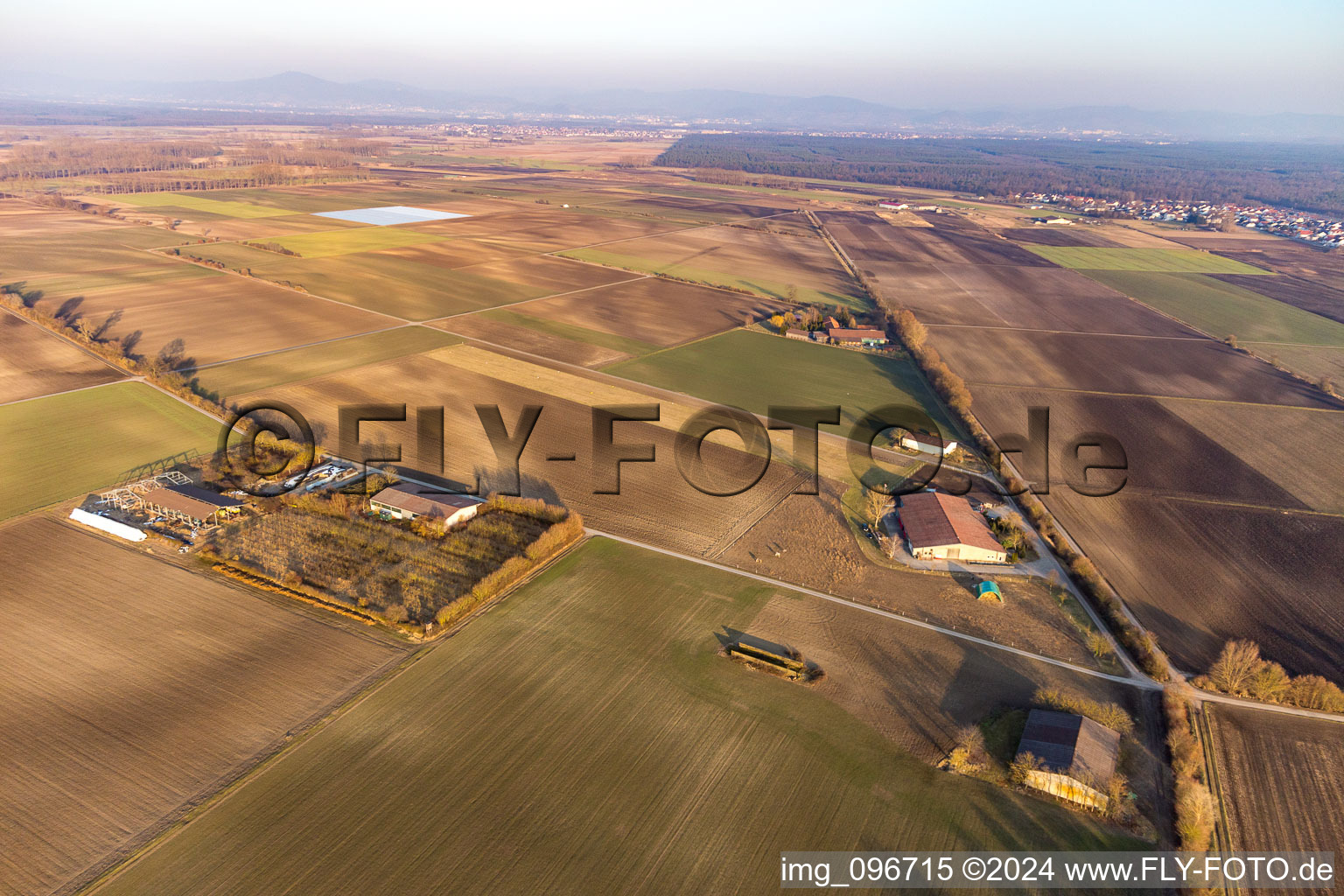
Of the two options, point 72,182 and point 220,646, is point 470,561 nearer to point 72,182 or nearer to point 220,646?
point 220,646

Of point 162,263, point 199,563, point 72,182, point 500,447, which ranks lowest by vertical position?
point 199,563

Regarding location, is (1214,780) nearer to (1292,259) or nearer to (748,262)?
(748,262)

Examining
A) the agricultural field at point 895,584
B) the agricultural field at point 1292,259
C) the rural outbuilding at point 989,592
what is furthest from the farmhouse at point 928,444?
the agricultural field at point 1292,259

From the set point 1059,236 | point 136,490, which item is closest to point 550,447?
point 136,490

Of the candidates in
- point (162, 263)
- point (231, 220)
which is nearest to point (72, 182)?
point (231, 220)

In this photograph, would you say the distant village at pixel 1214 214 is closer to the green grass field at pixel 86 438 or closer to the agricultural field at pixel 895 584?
the agricultural field at pixel 895 584

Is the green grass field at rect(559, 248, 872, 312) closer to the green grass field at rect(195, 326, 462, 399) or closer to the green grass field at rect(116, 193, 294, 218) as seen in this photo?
the green grass field at rect(195, 326, 462, 399)
